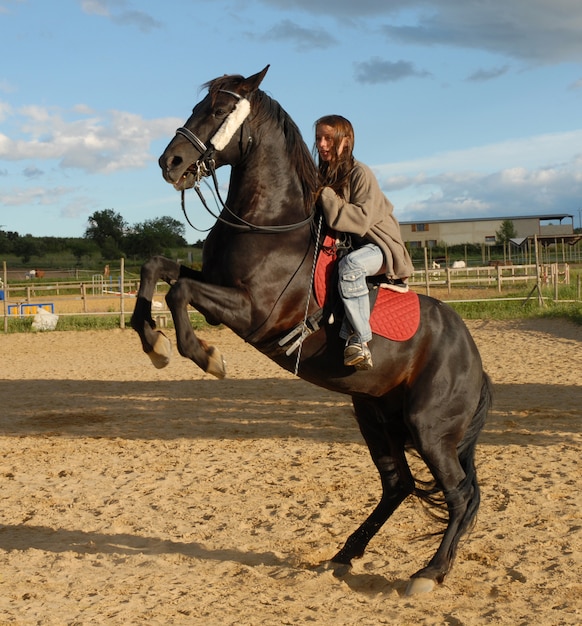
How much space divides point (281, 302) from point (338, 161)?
0.96 metres

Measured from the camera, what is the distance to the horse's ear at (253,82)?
4.25m

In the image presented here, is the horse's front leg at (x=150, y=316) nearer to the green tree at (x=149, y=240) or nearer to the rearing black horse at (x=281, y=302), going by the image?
the rearing black horse at (x=281, y=302)

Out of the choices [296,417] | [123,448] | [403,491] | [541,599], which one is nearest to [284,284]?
[403,491]

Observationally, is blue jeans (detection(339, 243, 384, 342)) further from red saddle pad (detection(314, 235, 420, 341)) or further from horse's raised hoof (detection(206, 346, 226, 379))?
horse's raised hoof (detection(206, 346, 226, 379))

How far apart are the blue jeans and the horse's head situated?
0.91 meters

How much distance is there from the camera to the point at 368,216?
434cm

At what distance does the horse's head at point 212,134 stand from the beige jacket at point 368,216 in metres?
0.63

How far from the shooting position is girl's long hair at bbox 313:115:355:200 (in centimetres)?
442

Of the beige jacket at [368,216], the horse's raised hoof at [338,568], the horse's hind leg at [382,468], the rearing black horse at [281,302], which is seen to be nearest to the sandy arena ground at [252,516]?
the horse's raised hoof at [338,568]

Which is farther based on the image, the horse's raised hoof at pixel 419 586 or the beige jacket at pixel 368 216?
the horse's raised hoof at pixel 419 586

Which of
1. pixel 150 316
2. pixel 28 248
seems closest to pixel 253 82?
pixel 150 316

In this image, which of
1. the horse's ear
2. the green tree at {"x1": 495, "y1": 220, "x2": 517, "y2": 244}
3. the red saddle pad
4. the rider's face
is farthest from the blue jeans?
the green tree at {"x1": 495, "y1": 220, "x2": 517, "y2": 244}

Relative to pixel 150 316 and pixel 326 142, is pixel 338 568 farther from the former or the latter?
pixel 326 142

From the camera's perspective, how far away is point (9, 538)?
19.3ft
